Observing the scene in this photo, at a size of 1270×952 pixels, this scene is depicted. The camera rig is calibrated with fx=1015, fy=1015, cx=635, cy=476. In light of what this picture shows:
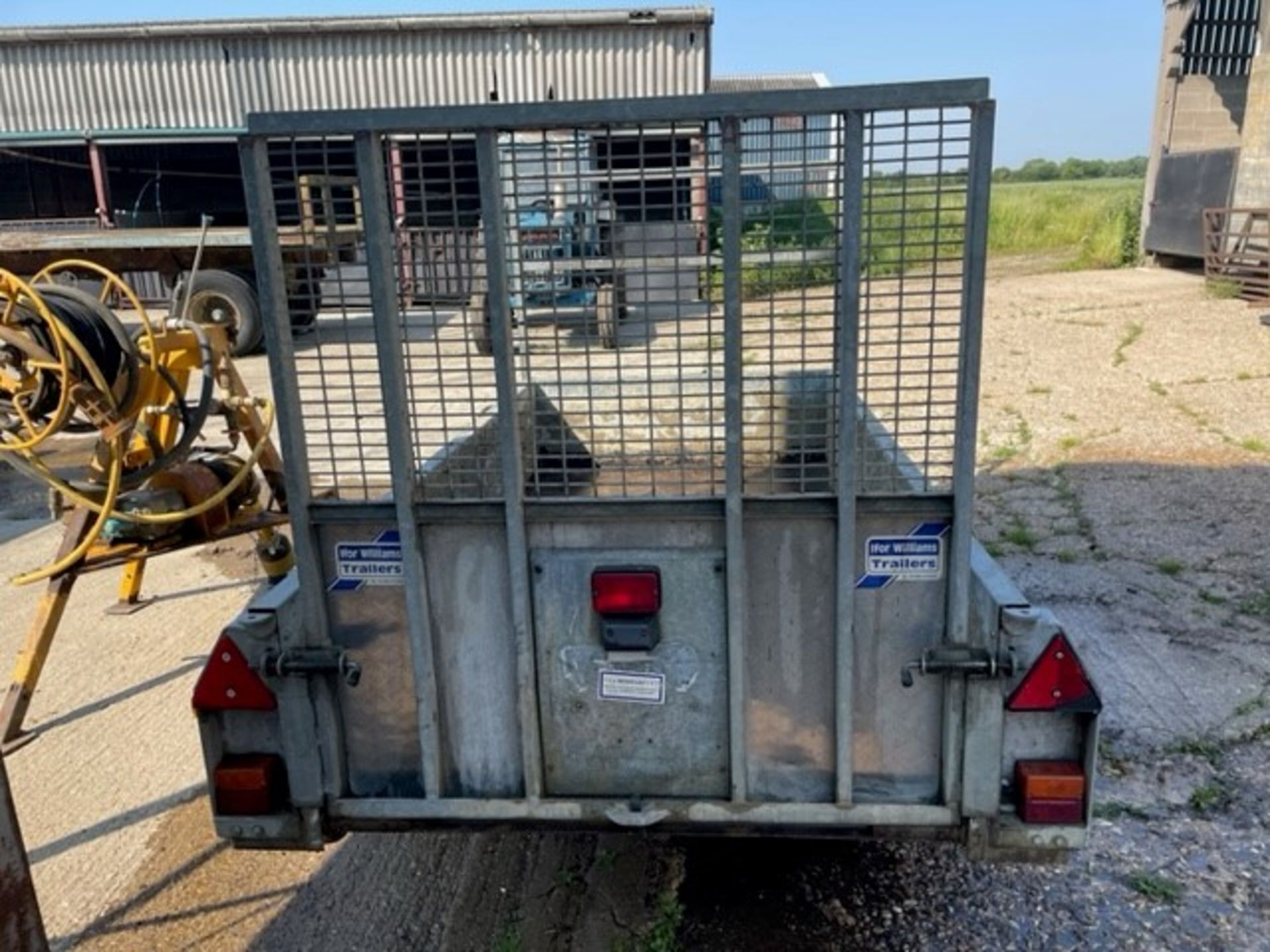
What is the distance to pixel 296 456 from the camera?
221 cm

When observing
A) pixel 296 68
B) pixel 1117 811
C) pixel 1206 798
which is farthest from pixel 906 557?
pixel 296 68

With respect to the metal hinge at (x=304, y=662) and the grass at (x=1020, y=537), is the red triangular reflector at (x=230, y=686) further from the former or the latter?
the grass at (x=1020, y=537)

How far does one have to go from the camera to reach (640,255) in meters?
2.09

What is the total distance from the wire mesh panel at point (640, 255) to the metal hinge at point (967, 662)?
0.34 m

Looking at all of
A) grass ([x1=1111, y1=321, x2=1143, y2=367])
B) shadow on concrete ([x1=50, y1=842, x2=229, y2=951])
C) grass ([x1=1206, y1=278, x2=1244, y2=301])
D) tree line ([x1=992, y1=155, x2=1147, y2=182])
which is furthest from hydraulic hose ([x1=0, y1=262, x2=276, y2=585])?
tree line ([x1=992, y1=155, x2=1147, y2=182])

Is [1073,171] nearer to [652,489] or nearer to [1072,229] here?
[1072,229]

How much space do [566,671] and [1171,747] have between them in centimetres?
253

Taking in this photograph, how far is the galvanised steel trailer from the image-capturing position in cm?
203

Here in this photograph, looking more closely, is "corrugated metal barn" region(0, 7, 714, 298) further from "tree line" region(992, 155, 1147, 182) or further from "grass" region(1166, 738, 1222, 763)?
"tree line" region(992, 155, 1147, 182)

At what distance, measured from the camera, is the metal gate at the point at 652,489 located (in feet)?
6.61

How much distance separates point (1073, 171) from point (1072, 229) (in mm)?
59105

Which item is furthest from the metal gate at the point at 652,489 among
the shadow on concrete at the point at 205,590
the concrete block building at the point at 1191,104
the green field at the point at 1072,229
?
the concrete block building at the point at 1191,104

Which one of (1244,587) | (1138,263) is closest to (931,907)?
(1244,587)

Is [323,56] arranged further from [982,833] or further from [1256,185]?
[982,833]
